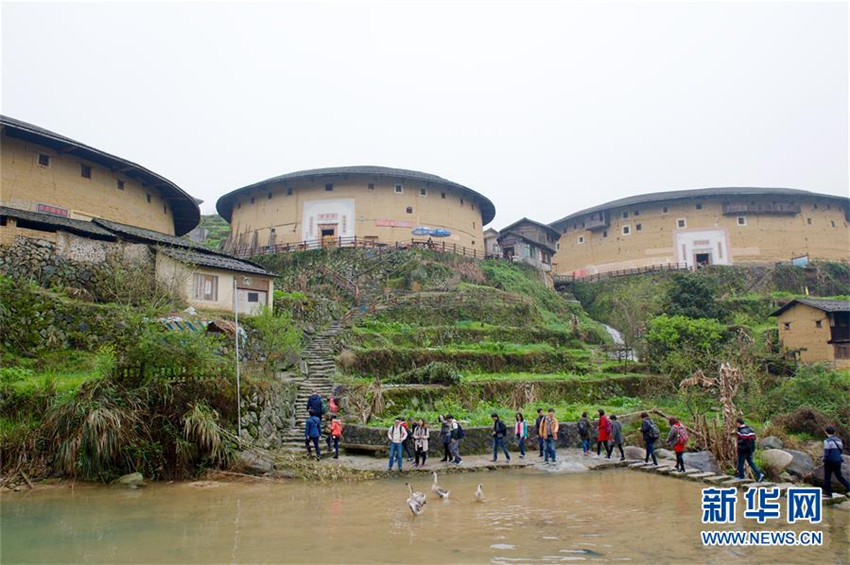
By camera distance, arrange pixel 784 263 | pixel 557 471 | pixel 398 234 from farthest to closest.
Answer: pixel 784 263
pixel 398 234
pixel 557 471

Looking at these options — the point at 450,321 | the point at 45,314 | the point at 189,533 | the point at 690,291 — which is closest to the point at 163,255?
the point at 45,314

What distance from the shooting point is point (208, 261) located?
22.7 metres

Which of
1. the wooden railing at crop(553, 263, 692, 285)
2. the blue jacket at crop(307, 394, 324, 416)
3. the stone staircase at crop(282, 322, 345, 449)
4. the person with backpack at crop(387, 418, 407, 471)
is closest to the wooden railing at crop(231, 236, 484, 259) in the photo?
the stone staircase at crop(282, 322, 345, 449)

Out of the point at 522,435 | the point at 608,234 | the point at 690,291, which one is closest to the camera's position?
the point at 522,435

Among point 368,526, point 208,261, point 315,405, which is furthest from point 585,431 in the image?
point 208,261

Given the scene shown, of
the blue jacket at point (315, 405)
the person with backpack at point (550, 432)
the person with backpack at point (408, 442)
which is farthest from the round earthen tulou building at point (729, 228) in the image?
the blue jacket at point (315, 405)

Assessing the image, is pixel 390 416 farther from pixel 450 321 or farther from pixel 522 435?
pixel 450 321

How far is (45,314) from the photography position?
16641mm

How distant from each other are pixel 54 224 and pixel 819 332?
1318 inches

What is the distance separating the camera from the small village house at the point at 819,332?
27.7 metres

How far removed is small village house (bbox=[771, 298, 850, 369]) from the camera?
27734mm

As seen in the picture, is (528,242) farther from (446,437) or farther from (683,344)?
(446,437)

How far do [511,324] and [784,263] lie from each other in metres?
28.7

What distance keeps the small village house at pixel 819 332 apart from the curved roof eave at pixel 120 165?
106 ft
